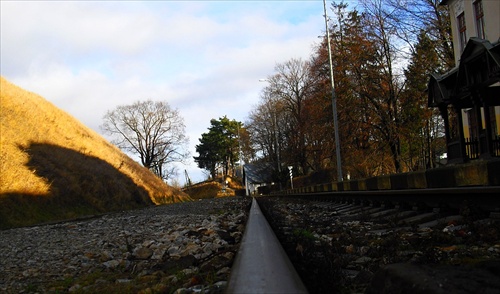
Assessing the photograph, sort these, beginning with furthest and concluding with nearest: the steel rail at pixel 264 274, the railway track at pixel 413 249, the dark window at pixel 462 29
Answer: the dark window at pixel 462 29, the steel rail at pixel 264 274, the railway track at pixel 413 249

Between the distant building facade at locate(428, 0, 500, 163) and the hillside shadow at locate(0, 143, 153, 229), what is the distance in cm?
1634

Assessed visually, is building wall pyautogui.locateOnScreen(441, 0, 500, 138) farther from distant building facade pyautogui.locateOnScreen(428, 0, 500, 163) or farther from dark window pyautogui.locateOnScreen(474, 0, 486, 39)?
dark window pyautogui.locateOnScreen(474, 0, 486, 39)

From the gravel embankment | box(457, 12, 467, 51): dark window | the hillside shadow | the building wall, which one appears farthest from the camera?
box(457, 12, 467, 51): dark window

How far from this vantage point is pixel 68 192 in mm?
22125

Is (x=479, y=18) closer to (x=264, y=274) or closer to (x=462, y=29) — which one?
(x=462, y=29)

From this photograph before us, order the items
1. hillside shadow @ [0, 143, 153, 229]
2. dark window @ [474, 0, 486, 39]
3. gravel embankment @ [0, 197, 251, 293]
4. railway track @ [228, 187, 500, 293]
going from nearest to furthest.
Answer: railway track @ [228, 187, 500, 293]
gravel embankment @ [0, 197, 251, 293]
hillside shadow @ [0, 143, 153, 229]
dark window @ [474, 0, 486, 39]

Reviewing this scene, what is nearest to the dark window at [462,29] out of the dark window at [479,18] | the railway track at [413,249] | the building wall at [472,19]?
the building wall at [472,19]

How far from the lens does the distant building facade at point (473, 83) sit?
14173 mm

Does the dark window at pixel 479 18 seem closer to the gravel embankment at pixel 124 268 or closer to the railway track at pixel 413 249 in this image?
the railway track at pixel 413 249

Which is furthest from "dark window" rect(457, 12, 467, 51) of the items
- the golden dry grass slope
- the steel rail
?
the steel rail

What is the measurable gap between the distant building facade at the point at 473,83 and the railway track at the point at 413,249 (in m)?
8.69

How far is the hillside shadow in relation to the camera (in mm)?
17438

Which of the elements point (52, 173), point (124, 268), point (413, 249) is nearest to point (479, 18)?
point (413, 249)

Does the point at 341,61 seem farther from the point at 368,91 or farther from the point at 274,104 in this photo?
the point at 274,104
